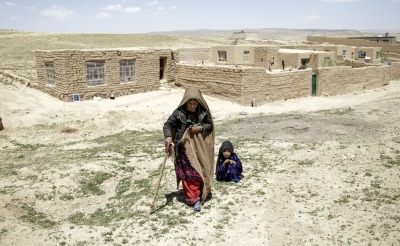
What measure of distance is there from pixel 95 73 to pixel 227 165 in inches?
510

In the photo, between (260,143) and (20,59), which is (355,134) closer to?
(260,143)

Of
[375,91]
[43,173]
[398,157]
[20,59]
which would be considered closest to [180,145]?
[43,173]

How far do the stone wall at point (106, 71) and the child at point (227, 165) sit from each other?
40.9ft

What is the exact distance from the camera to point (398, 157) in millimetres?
8180

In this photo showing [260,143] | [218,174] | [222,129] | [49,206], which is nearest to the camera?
[49,206]

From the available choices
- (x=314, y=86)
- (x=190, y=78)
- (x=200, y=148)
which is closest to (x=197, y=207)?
(x=200, y=148)

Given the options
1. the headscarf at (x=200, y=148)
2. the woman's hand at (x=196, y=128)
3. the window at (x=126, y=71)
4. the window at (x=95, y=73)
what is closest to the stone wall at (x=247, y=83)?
the window at (x=126, y=71)

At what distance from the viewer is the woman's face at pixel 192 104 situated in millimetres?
5537

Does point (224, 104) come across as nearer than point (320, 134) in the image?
No

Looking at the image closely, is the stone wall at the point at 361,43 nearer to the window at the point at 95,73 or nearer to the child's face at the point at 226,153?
the window at the point at 95,73

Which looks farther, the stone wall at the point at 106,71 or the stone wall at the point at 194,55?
the stone wall at the point at 194,55

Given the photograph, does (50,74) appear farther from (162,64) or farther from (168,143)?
(168,143)

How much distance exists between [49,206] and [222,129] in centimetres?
674

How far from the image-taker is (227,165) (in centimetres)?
691
